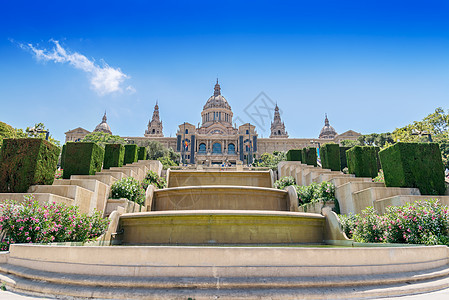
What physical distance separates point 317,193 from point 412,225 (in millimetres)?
5252

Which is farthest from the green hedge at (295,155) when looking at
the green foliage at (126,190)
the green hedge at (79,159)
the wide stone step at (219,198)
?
the green hedge at (79,159)

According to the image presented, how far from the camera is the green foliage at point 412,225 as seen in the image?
20.2 ft

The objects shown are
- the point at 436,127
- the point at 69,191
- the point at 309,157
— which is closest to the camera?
the point at 69,191

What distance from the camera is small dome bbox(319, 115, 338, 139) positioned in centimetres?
11065

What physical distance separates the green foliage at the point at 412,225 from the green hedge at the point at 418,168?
2327mm

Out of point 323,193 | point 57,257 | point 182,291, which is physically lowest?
point 182,291

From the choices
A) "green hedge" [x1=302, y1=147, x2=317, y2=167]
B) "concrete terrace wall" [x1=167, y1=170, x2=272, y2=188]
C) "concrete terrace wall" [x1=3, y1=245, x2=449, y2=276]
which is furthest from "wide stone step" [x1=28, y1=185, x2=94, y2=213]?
"green hedge" [x1=302, y1=147, x2=317, y2=167]

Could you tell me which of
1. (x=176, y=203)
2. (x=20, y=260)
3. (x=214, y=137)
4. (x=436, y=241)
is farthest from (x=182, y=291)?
(x=214, y=137)

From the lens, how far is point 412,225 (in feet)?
20.8

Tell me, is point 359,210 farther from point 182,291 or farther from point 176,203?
point 182,291

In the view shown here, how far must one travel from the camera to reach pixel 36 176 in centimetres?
905

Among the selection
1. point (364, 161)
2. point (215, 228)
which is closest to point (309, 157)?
point (364, 161)

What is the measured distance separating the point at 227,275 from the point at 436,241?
4.98m

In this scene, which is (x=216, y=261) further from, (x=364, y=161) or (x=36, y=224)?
(x=364, y=161)
